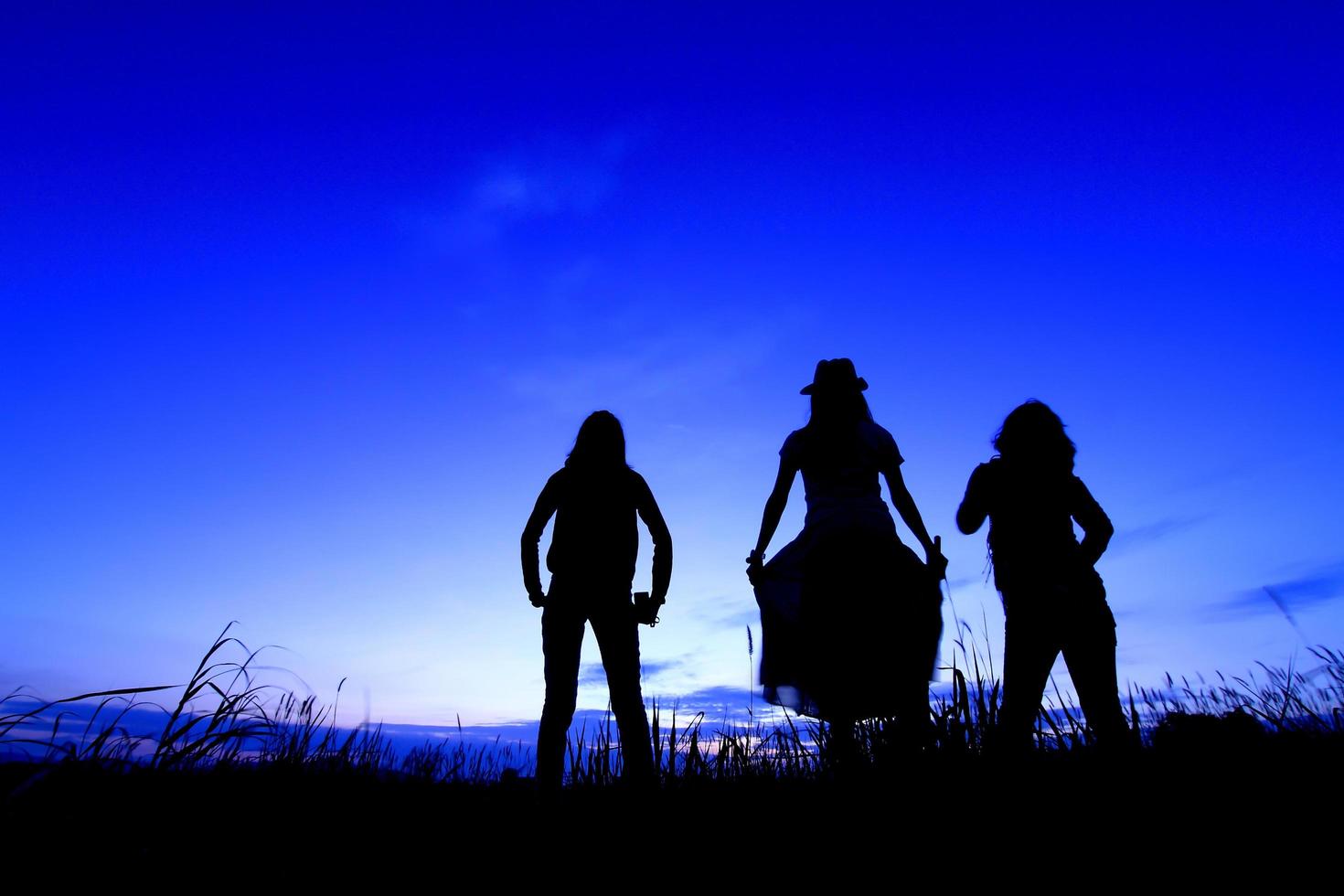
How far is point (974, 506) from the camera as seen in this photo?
4066mm

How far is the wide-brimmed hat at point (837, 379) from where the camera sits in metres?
4.65

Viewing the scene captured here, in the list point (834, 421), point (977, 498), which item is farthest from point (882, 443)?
point (977, 498)

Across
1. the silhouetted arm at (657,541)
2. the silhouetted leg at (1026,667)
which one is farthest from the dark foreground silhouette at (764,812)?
the silhouetted arm at (657,541)

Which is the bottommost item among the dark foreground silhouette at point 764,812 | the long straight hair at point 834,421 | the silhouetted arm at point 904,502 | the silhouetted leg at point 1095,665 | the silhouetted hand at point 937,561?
the dark foreground silhouette at point 764,812

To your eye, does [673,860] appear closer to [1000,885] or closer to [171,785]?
[1000,885]

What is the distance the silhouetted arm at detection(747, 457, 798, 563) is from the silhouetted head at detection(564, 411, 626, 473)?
910mm

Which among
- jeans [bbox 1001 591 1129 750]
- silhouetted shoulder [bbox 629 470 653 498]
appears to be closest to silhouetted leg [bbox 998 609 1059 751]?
jeans [bbox 1001 591 1129 750]

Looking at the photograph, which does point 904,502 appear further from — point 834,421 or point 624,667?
point 624,667

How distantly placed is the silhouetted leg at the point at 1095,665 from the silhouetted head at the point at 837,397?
1580 mm

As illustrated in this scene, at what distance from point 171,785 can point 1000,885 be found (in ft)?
8.90

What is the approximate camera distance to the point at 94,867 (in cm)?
211

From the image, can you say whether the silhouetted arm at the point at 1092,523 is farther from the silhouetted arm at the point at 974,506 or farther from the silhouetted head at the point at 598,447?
the silhouetted head at the point at 598,447

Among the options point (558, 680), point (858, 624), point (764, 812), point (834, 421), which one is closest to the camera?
point (764, 812)

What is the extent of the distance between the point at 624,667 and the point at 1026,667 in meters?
2.07
